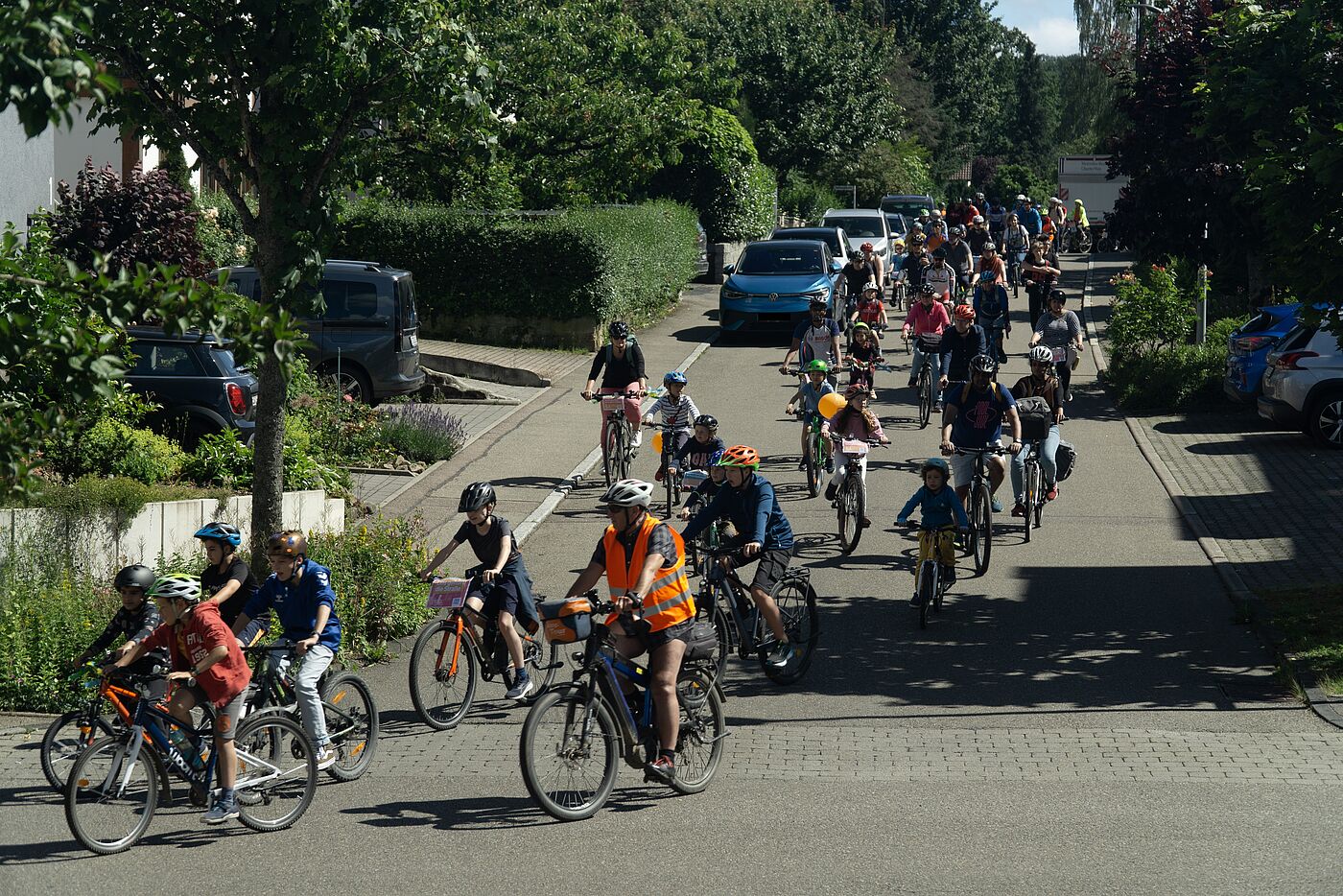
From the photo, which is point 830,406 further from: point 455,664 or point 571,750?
point 571,750

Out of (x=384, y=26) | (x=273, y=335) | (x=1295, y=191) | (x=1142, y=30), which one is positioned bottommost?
(x=273, y=335)

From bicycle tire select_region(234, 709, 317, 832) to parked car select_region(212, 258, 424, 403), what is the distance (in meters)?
12.2

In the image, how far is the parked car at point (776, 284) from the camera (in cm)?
2872

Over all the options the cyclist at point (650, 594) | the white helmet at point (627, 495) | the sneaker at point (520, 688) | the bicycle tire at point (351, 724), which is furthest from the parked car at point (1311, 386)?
the bicycle tire at point (351, 724)

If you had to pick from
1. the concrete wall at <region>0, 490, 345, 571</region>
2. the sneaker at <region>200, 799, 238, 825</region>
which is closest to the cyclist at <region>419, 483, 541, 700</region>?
the sneaker at <region>200, 799, 238, 825</region>

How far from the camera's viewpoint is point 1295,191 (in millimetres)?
11906

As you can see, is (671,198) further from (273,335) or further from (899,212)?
(273,335)

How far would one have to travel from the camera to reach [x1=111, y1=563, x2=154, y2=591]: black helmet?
849cm

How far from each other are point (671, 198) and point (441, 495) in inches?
889

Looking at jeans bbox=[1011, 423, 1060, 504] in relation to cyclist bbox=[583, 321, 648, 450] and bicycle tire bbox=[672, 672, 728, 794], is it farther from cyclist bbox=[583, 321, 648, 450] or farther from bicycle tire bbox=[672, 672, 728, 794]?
bicycle tire bbox=[672, 672, 728, 794]

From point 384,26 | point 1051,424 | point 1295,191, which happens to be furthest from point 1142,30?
point 384,26

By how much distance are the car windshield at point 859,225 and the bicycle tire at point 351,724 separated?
2954 cm

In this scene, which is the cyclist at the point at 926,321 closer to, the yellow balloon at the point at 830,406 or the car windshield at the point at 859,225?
the yellow balloon at the point at 830,406

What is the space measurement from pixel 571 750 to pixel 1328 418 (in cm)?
1461
